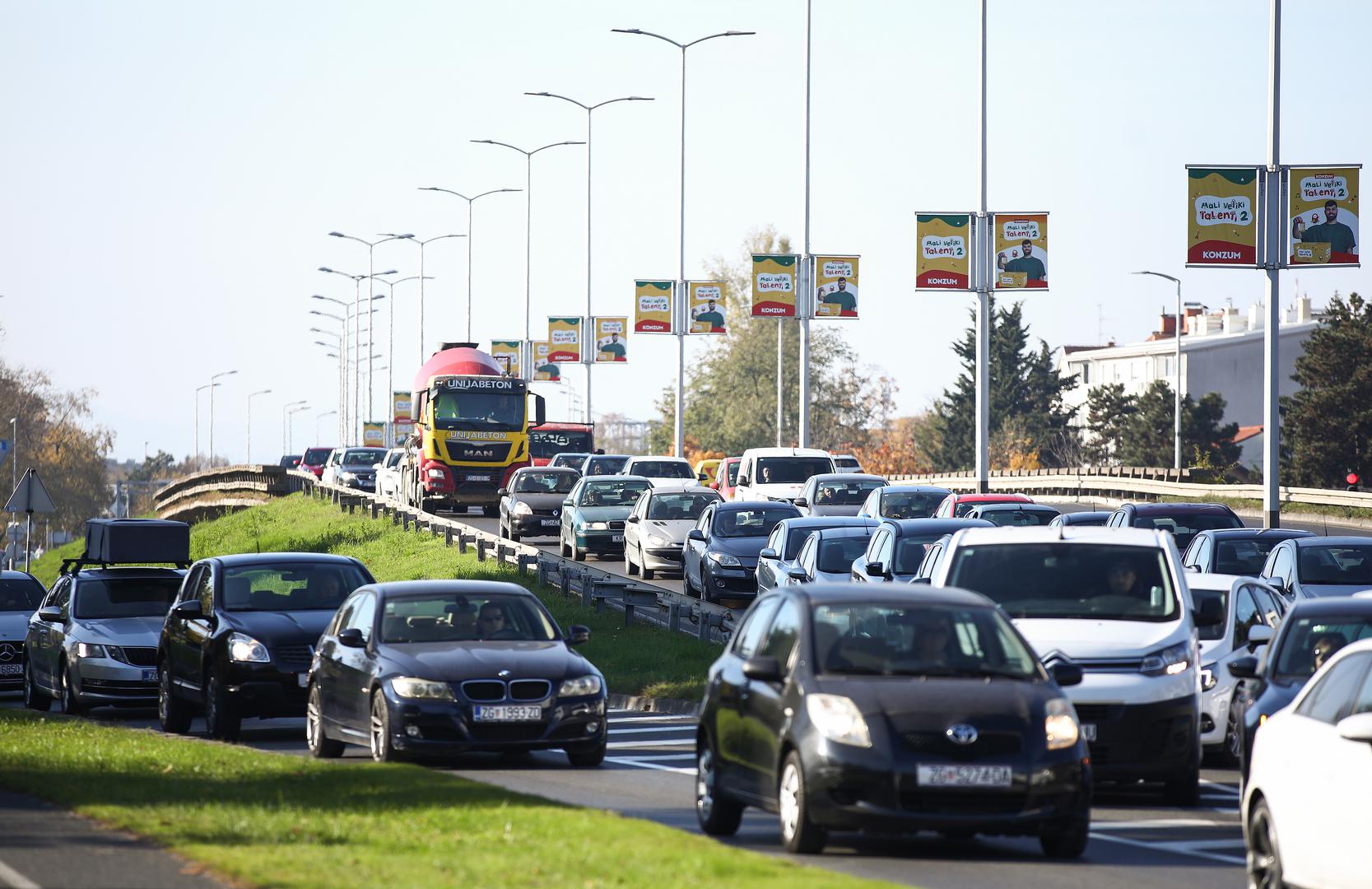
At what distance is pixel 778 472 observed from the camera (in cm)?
4572

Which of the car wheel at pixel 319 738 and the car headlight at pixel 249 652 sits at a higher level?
the car headlight at pixel 249 652

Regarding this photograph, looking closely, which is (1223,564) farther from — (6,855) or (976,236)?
(976,236)

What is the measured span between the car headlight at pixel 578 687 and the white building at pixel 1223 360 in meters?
111

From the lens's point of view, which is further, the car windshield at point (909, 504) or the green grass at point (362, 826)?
the car windshield at point (909, 504)

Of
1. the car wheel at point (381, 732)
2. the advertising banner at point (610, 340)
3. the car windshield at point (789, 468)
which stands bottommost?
the car wheel at point (381, 732)

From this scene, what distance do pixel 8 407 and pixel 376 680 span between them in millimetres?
128102

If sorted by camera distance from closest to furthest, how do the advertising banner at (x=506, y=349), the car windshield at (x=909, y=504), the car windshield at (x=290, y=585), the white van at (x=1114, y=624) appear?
the white van at (x=1114, y=624) → the car windshield at (x=290, y=585) → the car windshield at (x=909, y=504) → the advertising banner at (x=506, y=349)

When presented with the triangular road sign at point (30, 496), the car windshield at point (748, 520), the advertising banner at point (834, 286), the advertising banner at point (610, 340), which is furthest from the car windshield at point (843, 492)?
the advertising banner at point (610, 340)

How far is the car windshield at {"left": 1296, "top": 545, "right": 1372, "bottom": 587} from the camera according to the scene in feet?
75.5

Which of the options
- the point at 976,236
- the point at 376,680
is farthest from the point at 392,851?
the point at 976,236

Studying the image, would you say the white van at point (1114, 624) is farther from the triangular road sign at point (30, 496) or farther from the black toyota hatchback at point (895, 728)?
the triangular road sign at point (30, 496)

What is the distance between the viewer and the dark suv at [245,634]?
776 inches

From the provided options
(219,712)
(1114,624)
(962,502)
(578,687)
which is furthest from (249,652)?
(962,502)

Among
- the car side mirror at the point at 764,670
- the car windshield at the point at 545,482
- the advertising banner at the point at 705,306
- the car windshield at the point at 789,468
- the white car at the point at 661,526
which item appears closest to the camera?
the car side mirror at the point at 764,670
